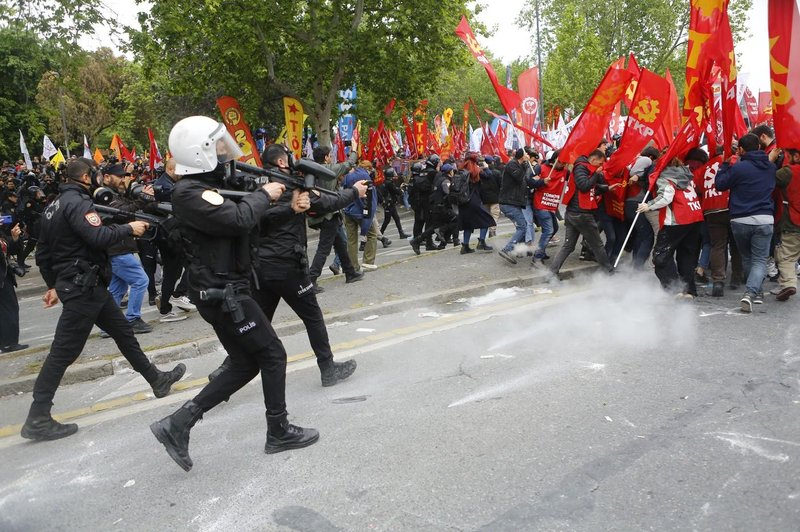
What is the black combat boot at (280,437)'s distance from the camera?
3.65m

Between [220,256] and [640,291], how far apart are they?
527 cm

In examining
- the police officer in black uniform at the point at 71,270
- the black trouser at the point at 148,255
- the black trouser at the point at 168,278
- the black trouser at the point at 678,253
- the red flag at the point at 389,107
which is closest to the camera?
the police officer in black uniform at the point at 71,270

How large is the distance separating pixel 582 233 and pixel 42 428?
6.14 m

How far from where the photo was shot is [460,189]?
992cm

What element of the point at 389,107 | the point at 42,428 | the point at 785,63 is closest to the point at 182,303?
the point at 42,428

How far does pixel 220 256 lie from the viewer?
11.2 feet

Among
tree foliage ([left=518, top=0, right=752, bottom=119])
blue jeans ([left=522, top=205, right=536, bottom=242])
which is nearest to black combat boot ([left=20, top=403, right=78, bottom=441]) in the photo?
blue jeans ([left=522, top=205, right=536, bottom=242])

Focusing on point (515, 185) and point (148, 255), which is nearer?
point (148, 255)

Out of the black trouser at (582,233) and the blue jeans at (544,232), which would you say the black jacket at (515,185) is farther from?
the black trouser at (582,233)

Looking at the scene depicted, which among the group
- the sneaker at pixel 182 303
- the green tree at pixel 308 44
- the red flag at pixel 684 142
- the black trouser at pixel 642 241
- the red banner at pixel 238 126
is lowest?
the sneaker at pixel 182 303

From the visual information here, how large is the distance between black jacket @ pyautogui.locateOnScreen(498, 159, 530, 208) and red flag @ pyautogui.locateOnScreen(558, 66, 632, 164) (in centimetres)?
136

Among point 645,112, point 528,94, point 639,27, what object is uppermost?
point 639,27

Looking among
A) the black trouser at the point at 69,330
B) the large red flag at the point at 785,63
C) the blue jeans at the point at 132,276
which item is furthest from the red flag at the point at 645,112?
the black trouser at the point at 69,330

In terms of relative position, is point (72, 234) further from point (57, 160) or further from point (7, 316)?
point (57, 160)
